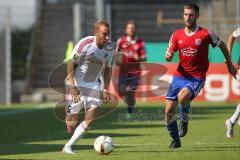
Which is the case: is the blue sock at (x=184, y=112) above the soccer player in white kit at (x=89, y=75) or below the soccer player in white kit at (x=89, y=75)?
below

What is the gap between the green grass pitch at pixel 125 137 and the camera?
12438 mm

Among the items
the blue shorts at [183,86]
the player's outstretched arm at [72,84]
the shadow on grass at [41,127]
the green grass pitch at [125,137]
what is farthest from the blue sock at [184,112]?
the player's outstretched arm at [72,84]

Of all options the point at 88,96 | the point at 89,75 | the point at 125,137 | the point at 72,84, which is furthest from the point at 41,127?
the point at 72,84

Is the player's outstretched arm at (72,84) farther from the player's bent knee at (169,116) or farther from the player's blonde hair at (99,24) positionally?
the player's bent knee at (169,116)

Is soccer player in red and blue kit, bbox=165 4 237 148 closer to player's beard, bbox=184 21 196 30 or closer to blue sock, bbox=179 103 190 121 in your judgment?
player's beard, bbox=184 21 196 30

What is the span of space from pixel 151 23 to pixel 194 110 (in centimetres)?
1044

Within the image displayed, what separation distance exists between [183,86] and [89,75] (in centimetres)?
153

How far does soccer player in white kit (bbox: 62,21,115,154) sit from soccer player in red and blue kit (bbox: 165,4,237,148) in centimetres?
107

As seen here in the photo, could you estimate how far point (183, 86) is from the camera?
13352 millimetres

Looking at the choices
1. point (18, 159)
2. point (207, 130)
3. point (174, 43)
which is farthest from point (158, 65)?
point (18, 159)

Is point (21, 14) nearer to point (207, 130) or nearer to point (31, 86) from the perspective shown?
point (31, 86)

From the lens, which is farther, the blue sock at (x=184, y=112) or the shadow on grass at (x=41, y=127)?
the blue sock at (x=184, y=112)

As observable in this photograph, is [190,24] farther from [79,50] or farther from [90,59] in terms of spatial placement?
[79,50]

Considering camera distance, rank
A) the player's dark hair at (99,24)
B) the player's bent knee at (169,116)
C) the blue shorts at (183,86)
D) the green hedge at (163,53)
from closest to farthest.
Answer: the player's dark hair at (99,24) < the player's bent knee at (169,116) < the blue shorts at (183,86) < the green hedge at (163,53)
